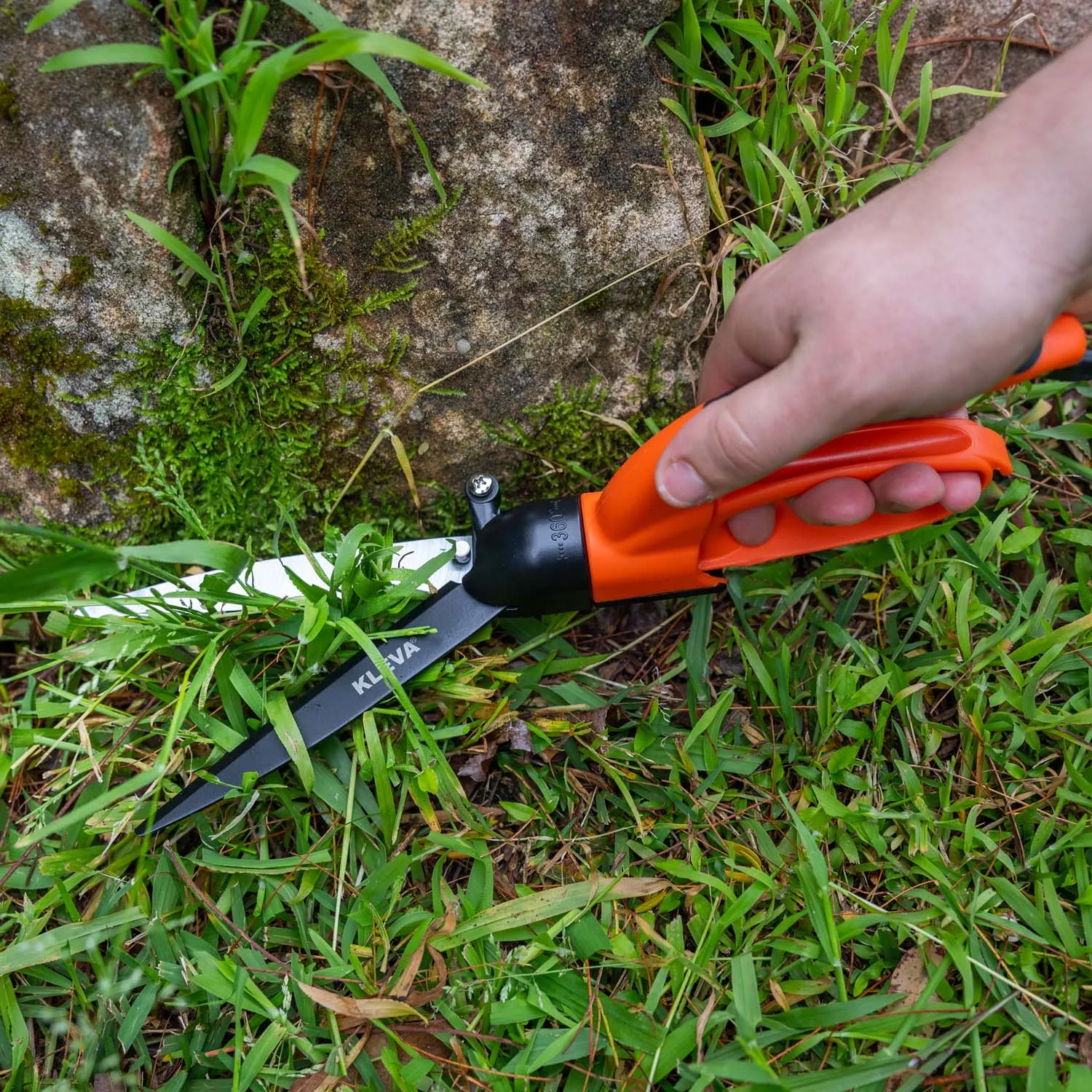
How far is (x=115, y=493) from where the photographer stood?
1.77 metres

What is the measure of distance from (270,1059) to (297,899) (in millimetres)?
278

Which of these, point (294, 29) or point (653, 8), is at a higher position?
point (294, 29)

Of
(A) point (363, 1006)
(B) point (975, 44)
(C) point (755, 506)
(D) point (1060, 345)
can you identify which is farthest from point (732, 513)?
(B) point (975, 44)

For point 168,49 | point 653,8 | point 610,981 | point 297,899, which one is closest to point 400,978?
point 297,899

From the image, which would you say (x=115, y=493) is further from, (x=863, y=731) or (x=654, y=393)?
(x=863, y=731)

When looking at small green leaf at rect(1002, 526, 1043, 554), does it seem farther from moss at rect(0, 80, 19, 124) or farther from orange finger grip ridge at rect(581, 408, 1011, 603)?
moss at rect(0, 80, 19, 124)

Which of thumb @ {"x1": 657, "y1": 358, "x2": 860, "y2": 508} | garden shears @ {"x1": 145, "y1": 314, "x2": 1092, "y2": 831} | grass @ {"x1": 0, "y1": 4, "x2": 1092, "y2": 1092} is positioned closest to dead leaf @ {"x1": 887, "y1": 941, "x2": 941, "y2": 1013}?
grass @ {"x1": 0, "y1": 4, "x2": 1092, "y2": 1092}

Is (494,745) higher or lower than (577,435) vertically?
lower

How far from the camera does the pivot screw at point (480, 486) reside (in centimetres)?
168

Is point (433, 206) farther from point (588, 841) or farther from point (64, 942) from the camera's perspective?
point (64, 942)

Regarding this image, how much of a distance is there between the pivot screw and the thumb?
0.44 m

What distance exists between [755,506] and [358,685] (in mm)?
855

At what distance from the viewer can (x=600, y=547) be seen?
157 centimetres

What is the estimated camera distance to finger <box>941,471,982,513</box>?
1.58m
